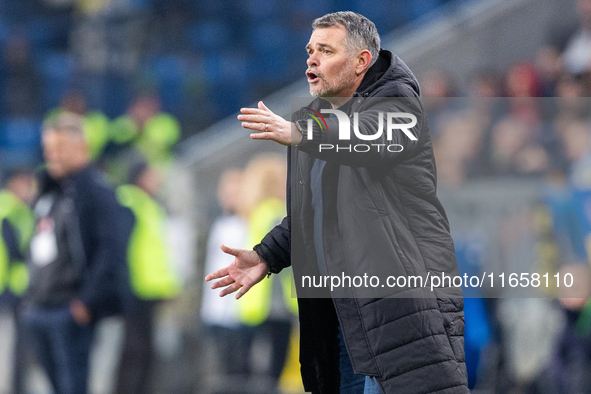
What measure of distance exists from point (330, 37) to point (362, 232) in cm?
68

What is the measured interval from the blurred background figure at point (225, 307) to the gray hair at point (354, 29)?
13.3ft

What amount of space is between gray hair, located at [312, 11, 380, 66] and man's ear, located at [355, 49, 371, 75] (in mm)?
14

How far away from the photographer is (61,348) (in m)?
5.58

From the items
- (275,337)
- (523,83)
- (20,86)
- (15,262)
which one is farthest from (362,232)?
(20,86)

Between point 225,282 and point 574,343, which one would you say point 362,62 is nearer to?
point 225,282

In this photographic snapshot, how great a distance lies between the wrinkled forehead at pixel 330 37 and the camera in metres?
2.83

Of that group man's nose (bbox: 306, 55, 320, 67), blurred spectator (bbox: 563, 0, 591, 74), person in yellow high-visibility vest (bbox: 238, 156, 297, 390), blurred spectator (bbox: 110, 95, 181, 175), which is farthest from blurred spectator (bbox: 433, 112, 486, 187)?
man's nose (bbox: 306, 55, 320, 67)

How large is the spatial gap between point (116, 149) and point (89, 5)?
5096mm

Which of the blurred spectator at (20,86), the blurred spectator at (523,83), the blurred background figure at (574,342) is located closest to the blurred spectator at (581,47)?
the blurred spectator at (523,83)

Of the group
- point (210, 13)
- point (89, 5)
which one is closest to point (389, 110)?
point (210, 13)

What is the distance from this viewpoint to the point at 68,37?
12.9m

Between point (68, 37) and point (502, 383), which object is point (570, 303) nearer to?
point (502, 383)

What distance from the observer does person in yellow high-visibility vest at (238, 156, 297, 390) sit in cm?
660

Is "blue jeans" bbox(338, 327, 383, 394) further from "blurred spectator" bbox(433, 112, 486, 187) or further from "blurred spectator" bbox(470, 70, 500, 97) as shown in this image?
"blurred spectator" bbox(470, 70, 500, 97)
